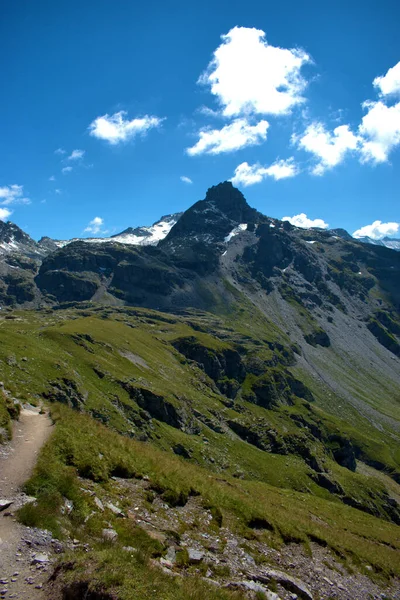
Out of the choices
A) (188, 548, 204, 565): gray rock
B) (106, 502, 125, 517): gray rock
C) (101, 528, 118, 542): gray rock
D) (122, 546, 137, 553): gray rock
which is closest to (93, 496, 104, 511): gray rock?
(106, 502, 125, 517): gray rock

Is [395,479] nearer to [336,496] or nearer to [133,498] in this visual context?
[336,496]

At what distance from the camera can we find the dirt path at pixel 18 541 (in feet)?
34.9

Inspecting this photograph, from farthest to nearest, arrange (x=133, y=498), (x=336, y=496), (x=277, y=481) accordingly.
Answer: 1. (x=336, y=496)
2. (x=277, y=481)
3. (x=133, y=498)

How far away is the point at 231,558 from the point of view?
17.3 m

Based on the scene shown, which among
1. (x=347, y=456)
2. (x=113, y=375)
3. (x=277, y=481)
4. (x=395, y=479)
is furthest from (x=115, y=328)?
(x=395, y=479)

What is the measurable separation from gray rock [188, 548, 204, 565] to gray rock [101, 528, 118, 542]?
142 inches

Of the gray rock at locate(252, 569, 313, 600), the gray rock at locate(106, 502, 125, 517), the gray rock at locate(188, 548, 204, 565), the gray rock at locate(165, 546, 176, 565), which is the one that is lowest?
the gray rock at locate(252, 569, 313, 600)

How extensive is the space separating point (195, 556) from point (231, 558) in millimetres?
2500

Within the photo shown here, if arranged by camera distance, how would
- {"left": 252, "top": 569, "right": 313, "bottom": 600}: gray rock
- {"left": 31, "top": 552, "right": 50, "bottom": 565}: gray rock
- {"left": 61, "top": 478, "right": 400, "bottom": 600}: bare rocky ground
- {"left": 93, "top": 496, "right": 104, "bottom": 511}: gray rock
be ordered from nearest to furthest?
{"left": 31, "top": 552, "right": 50, "bottom": 565}: gray rock, {"left": 61, "top": 478, "right": 400, "bottom": 600}: bare rocky ground, {"left": 93, "top": 496, "right": 104, "bottom": 511}: gray rock, {"left": 252, "top": 569, "right": 313, "bottom": 600}: gray rock

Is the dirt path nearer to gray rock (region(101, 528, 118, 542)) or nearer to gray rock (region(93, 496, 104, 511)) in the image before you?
gray rock (region(101, 528, 118, 542))

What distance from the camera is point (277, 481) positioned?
84.6 m

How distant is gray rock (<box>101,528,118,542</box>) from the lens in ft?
45.4

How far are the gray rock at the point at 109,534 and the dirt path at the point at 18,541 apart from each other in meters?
2.06

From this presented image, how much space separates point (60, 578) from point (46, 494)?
183 inches
